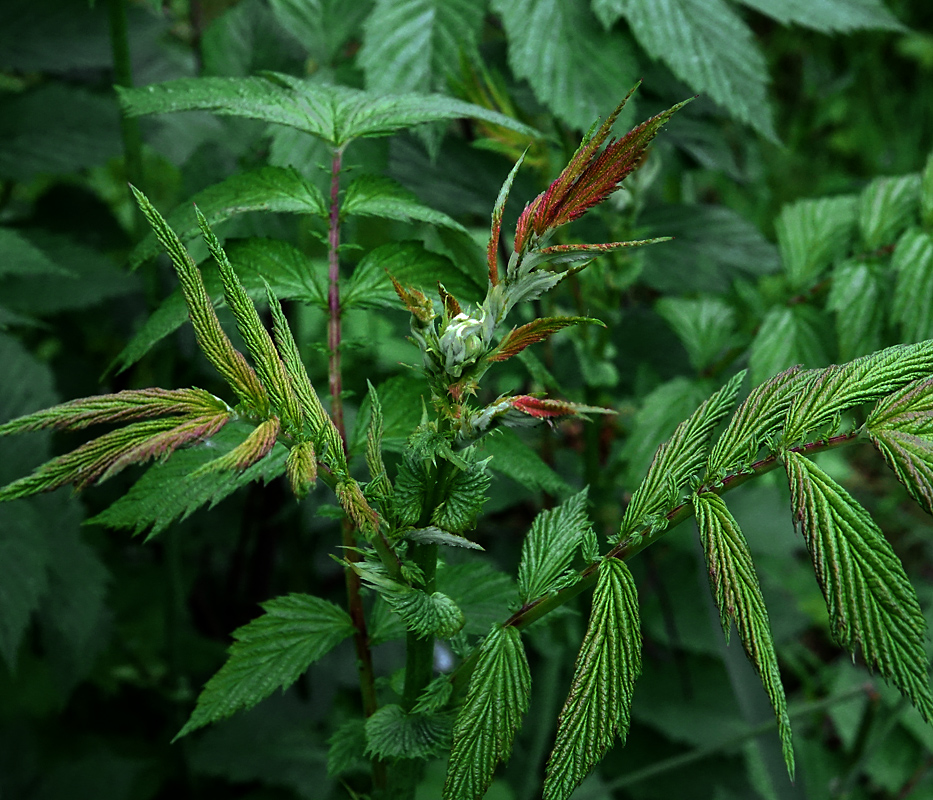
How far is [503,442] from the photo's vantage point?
736 millimetres

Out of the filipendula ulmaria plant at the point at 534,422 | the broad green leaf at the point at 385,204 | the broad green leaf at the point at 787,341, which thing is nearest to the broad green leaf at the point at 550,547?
the filipendula ulmaria plant at the point at 534,422

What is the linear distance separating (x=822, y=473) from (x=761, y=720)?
903mm

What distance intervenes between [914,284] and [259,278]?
2.27 ft

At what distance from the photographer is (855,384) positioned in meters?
0.48

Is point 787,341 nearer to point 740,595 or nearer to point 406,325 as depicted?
point 406,325

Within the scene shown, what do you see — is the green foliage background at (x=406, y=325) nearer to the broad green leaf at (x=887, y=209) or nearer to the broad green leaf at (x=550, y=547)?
the broad green leaf at (x=887, y=209)

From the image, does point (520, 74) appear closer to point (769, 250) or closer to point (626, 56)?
point (626, 56)

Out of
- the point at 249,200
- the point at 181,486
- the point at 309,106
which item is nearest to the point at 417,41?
the point at 309,106

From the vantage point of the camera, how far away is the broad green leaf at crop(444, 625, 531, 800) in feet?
1.55

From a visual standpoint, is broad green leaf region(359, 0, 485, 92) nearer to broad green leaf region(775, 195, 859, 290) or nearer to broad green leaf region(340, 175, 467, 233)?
broad green leaf region(340, 175, 467, 233)

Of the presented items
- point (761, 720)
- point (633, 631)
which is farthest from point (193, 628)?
point (633, 631)

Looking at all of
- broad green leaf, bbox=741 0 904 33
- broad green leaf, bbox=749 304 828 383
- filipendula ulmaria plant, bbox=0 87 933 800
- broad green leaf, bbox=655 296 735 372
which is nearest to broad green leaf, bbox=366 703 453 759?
filipendula ulmaria plant, bbox=0 87 933 800

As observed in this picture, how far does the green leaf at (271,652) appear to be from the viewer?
589 mm

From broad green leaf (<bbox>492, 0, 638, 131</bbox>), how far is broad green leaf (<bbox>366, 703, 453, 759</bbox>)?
0.67 metres
